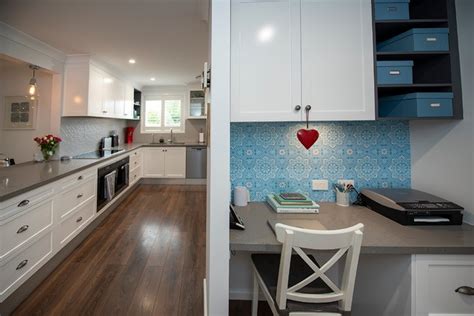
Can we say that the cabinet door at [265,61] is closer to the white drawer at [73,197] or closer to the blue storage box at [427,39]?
the blue storage box at [427,39]

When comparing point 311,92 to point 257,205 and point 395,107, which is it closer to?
point 395,107

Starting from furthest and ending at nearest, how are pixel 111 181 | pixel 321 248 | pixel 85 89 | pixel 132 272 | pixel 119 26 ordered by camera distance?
pixel 111 181 < pixel 85 89 < pixel 119 26 < pixel 132 272 < pixel 321 248

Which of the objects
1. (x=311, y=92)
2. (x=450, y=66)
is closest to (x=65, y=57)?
(x=311, y=92)

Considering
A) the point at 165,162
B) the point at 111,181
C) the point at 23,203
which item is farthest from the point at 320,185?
the point at 165,162

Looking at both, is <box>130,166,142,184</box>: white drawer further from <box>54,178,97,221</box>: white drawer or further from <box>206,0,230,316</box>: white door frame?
<box>206,0,230,316</box>: white door frame

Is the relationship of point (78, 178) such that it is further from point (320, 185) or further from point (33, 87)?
point (320, 185)

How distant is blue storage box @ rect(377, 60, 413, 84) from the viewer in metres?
1.32

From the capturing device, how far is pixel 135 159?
192 inches

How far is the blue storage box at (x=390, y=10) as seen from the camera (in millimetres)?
1330

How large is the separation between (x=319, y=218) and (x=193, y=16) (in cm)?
212

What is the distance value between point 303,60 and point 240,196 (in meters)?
0.95

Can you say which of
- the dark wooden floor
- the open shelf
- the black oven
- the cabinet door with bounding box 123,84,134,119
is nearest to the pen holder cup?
the open shelf

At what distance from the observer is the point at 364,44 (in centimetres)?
133

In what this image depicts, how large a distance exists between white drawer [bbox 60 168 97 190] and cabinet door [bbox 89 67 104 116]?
996 millimetres
